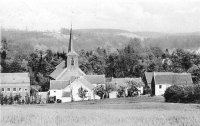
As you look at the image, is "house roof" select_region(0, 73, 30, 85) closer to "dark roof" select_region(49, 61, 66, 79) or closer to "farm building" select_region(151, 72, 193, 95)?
"dark roof" select_region(49, 61, 66, 79)

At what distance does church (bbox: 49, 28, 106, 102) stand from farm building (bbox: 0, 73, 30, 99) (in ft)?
21.0

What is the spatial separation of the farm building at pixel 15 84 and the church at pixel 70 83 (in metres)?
6.39

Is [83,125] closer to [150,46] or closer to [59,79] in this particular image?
[59,79]

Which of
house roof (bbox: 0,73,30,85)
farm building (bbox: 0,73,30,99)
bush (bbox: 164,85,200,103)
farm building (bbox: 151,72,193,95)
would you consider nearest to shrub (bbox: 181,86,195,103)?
bush (bbox: 164,85,200,103)

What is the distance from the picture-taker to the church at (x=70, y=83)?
8325 cm

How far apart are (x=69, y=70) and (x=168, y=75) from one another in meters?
26.3

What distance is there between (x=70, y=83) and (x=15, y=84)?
1413 cm

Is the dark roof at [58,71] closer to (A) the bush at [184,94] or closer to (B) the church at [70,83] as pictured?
(B) the church at [70,83]

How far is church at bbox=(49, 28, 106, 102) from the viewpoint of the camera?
8325cm

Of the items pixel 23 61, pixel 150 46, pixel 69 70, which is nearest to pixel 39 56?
pixel 23 61

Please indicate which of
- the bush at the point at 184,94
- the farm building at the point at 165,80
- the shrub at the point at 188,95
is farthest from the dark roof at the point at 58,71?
the shrub at the point at 188,95

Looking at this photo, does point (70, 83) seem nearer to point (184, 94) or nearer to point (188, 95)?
point (184, 94)

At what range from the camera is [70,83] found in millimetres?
87312

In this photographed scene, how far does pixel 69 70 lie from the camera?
101250mm
